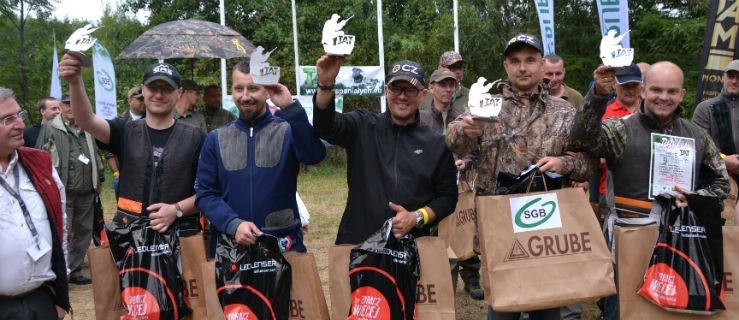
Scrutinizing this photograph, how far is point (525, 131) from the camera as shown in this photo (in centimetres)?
380

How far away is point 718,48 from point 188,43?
5907 mm

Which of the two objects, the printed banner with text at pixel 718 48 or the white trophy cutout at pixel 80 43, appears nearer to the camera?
the white trophy cutout at pixel 80 43

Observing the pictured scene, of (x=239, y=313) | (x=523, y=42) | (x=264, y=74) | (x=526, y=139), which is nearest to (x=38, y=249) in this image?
(x=239, y=313)

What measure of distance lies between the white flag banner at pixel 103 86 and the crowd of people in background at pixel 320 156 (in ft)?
19.5

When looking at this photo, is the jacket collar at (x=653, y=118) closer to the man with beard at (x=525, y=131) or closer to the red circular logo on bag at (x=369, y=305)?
the man with beard at (x=525, y=131)

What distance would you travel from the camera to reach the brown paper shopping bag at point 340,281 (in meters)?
3.54

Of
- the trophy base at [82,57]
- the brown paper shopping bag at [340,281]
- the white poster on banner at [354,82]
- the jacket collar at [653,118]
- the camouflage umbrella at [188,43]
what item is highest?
the white poster on banner at [354,82]

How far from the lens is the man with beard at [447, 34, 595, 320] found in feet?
12.4

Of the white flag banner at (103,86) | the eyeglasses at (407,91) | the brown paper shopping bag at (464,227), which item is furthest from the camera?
the white flag banner at (103,86)

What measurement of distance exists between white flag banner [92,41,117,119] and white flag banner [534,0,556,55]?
6.38m

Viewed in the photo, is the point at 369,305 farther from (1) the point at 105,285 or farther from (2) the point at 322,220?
(2) the point at 322,220

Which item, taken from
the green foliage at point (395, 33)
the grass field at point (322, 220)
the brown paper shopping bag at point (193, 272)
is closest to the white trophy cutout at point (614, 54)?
the brown paper shopping bag at point (193, 272)

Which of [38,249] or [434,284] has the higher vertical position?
[38,249]

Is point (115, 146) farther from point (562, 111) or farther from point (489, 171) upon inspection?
point (562, 111)
